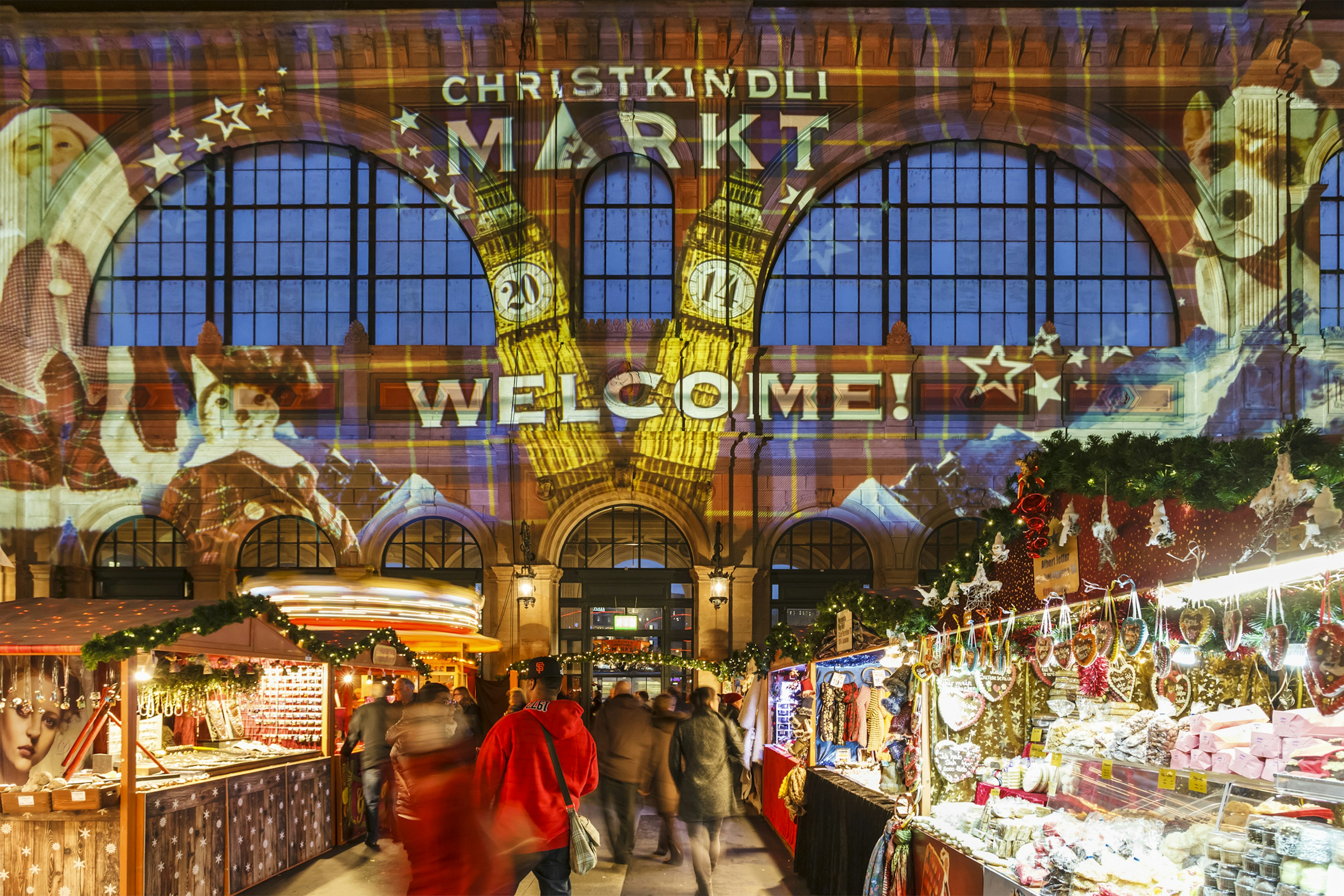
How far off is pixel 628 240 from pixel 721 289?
1.95 metres

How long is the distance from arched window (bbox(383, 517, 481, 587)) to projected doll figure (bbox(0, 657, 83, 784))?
12724mm

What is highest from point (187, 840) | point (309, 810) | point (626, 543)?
point (626, 543)

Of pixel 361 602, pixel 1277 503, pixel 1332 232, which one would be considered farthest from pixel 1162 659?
pixel 1332 232

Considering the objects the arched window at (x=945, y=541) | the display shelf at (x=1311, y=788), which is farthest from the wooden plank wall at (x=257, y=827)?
the arched window at (x=945, y=541)


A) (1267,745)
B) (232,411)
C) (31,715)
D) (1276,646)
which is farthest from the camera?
(232,411)

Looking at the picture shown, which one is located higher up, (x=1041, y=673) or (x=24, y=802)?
(x=1041, y=673)

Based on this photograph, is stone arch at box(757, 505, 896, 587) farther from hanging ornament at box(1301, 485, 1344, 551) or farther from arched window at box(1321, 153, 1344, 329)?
hanging ornament at box(1301, 485, 1344, 551)

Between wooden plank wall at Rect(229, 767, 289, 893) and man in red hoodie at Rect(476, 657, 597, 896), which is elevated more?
man in red hoodie at Rect(476, 657, 597, 896)

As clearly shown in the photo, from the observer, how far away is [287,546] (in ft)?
71.5

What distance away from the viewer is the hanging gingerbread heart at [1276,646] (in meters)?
4.14

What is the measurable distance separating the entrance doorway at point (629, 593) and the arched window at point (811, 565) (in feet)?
5.24

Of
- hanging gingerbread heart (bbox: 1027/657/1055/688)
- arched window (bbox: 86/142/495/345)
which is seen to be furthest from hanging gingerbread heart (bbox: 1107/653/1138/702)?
arched window (bbox: 86/142/495/345)

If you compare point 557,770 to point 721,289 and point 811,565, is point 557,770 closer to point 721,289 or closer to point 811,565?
point 811,565

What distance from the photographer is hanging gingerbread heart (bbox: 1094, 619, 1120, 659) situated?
5.44m
